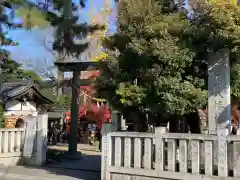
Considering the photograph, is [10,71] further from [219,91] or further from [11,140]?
[219,91]

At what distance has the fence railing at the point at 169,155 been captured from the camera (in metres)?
8.61

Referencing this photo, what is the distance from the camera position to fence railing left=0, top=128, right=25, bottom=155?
557 inches

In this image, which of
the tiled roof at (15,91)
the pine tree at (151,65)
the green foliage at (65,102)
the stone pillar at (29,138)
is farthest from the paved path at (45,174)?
the green foliage at (65,102)

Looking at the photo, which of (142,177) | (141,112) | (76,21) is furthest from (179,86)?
(76,21)

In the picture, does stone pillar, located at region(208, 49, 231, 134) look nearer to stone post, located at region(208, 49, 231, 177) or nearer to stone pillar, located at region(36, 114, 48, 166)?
stone post, located at region(208, 49, 231, 177)

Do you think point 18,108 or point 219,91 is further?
point 18,108

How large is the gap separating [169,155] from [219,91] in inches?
84.3

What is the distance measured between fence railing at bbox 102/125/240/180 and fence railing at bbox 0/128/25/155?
17.8 feet

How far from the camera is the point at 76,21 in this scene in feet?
49.4

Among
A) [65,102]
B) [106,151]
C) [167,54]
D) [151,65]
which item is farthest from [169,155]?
[65,102]

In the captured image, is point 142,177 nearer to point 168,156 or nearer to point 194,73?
point 168,156

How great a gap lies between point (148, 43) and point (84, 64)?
7040 millimetres

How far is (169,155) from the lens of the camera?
935cm

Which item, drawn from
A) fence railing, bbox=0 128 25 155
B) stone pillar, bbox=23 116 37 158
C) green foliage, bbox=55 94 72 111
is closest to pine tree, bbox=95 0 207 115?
stone pillar, bbox=23 116 37 158
